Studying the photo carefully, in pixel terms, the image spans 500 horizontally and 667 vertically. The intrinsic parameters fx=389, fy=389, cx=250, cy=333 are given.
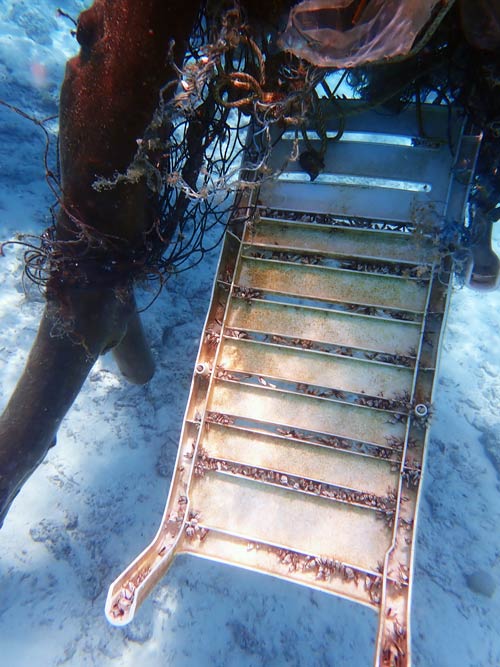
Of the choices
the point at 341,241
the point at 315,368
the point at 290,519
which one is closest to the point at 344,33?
the point at 341,241

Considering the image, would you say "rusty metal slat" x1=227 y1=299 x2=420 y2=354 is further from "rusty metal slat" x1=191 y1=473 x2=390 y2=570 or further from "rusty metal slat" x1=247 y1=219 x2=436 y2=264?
"rusty metal slat" x1=191 y1=473 x2=390 y2=570

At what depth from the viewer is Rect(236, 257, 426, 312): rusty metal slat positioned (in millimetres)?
3494

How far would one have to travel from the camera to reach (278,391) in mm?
3500

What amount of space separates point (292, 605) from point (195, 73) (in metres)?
5.59

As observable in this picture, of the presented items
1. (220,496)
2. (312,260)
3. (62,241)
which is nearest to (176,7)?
(62,241)

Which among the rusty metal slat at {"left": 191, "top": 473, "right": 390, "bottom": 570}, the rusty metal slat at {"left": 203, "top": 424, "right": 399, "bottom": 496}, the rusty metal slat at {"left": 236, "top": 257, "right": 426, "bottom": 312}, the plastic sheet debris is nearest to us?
the plastic sheet debris

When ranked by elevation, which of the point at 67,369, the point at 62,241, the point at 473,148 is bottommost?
the point at 67,369

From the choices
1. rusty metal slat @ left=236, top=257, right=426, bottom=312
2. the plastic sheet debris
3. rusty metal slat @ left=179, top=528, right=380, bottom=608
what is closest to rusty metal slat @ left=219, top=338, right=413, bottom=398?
rusty metal slat @ left=236, top=257, right=426, bottom=312

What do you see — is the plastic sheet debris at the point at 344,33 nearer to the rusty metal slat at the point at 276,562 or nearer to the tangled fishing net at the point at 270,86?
the tangled fishing net at the point at 270,86

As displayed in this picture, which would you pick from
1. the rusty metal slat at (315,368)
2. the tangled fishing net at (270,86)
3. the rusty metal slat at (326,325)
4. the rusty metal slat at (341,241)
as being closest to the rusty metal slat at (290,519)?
the rusty metal slat at (315,368)

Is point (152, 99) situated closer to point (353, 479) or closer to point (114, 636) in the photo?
point (353, 479)

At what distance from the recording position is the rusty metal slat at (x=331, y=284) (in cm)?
349

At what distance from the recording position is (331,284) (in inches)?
143

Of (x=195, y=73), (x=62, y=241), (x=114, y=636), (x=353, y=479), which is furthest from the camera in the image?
(x=114, y=636)
